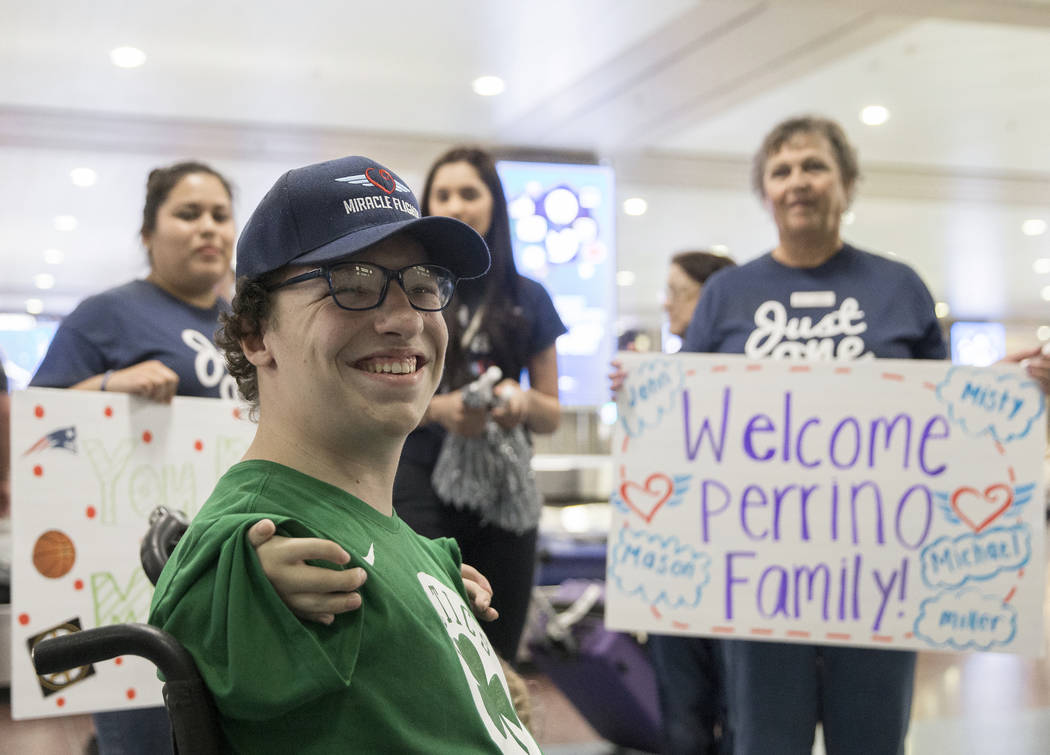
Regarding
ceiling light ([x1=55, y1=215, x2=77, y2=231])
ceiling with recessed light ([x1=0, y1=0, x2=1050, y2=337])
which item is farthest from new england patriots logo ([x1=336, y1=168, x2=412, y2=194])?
ceiling light ([x1=55, y1=215, x2=77, y2=231])

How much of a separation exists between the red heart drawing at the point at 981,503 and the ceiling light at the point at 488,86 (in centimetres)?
490

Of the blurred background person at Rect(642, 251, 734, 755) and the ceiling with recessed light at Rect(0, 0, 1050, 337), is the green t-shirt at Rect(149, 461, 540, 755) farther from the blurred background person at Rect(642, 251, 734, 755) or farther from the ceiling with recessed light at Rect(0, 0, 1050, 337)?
the ceiling with recessed light at Rect(0, 0, 1050, 337)

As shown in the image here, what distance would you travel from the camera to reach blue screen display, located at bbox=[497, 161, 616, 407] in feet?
23.4

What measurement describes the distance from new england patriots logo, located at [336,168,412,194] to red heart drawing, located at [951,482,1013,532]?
5.69ft

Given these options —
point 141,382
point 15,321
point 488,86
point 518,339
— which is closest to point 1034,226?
point 488,86

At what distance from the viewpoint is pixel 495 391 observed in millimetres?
2291

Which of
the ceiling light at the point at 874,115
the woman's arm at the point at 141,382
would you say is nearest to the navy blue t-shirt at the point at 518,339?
the woman's arm at the point at 141,382

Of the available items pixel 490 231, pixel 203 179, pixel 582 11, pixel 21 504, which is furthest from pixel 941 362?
pixel 582 11

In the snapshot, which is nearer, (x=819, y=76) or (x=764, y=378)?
(x=764, y=378)

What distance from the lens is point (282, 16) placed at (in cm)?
579

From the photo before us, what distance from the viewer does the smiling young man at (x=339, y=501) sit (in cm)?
84

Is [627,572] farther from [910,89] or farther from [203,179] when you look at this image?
[910,89]

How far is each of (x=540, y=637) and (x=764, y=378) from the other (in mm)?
1745

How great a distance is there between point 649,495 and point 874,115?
5.91 meters
